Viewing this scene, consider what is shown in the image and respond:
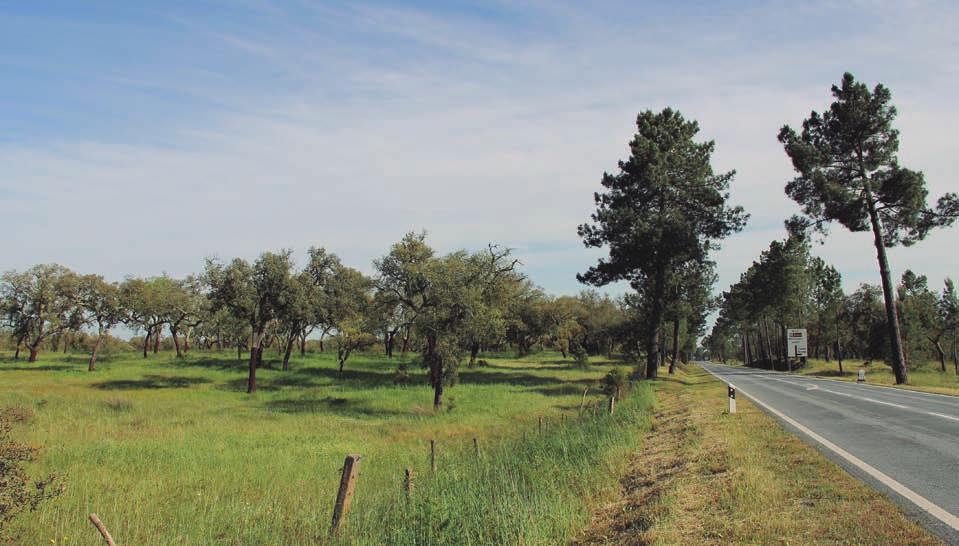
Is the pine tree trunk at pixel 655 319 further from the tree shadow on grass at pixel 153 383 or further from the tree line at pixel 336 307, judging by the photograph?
the tree shadow on grass at pixel 153 383

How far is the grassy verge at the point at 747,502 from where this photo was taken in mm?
6449

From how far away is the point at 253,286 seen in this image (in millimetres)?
38875

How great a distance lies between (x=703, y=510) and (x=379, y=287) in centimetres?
4501

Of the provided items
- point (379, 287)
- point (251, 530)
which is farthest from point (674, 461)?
point (379, 287)

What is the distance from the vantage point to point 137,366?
165 feet

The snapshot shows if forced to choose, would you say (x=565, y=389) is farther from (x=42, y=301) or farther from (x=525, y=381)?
(x=42, y=301)

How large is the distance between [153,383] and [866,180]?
46.0 meters

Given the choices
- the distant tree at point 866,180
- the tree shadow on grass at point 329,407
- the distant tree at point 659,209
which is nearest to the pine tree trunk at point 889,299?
the distant tree at point 866,180

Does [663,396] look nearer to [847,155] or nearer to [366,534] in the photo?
[847,155]

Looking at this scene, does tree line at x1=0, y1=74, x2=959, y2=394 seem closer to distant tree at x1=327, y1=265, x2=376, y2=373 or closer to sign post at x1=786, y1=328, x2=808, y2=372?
distant tree at x1=327, y1=265, x2=376, y2=373

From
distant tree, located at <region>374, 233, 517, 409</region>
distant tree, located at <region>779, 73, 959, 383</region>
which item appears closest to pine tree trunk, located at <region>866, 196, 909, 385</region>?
distant tree, located at <region>779, 73, 959, 383</region>

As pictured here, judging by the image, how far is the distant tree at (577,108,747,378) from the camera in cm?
3662

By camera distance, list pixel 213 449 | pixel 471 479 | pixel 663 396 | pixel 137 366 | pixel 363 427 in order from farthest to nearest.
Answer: pixel 137 366
pixel 663 396
pixel 363 427
pixel 213 449
pixel 471 479

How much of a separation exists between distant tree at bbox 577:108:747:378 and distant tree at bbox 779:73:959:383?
4972 mm
